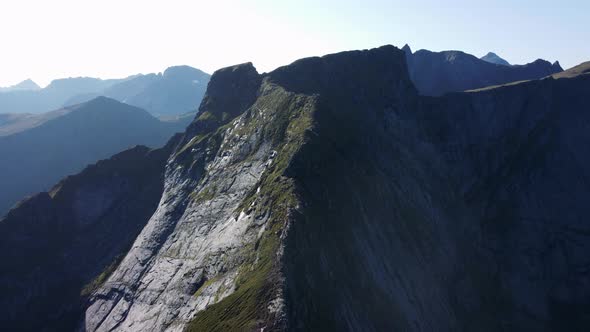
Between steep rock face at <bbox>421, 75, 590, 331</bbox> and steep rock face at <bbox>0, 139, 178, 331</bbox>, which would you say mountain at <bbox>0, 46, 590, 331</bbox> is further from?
steep rock face at <bbox>0, 139, 178, 331</bbox>

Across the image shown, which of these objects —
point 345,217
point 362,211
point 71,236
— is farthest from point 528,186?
point 71,236

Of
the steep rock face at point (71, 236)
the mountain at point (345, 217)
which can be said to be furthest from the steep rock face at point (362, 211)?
the steep rock face at point (71, 236)

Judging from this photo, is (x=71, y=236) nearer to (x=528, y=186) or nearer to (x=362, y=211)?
(x=362, y=211)

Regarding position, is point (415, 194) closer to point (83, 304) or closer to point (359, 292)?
point (359, 292)

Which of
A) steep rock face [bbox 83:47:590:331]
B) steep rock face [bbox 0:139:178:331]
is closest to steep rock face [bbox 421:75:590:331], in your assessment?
steep rock face [bbox 83:47:590:331]

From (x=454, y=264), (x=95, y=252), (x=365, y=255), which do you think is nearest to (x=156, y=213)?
(x=95, y=252)
